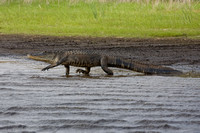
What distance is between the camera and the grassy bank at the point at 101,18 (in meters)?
19.6

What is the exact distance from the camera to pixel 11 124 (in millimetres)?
5258

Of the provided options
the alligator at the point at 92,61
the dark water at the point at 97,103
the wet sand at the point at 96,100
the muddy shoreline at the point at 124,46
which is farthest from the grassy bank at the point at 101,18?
the dark water at the point at 97,103

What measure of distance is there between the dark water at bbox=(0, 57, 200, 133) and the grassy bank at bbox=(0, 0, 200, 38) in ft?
32.6

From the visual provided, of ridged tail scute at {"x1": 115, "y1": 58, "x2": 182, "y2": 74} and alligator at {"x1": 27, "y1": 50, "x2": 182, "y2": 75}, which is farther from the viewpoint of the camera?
alligator at {"x1": 27, "y1": 50, "x2": 182, "y2": 75}

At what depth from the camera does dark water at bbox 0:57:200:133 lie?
5.20m

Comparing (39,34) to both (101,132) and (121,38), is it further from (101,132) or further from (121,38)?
(101,132)

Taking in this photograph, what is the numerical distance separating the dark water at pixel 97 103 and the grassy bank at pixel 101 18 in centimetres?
995

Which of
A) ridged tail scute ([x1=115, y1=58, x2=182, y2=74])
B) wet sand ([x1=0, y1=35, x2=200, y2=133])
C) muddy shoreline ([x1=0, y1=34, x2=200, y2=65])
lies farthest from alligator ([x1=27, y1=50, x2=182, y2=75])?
muddy shoreline ([x1=0, y1=34, x2=200, y2=65])

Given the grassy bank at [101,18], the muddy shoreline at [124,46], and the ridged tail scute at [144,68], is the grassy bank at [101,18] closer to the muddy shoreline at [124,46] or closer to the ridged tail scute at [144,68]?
the muddy shoreline at [124,46]

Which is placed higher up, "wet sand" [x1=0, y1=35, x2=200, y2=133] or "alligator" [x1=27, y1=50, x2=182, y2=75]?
"alligator" [x1=27, y1=50, x2=182, y2=75]

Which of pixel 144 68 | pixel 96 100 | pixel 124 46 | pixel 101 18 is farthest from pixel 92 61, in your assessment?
pixel 101 18

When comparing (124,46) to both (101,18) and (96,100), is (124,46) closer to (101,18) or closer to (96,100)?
(101,18)

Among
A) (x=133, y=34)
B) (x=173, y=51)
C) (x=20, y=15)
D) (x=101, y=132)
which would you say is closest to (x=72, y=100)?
(x=101, y=132)

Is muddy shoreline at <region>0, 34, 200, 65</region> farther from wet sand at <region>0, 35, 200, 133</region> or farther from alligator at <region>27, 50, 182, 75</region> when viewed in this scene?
alligator at <region>27, 50, 182, 75</region>
